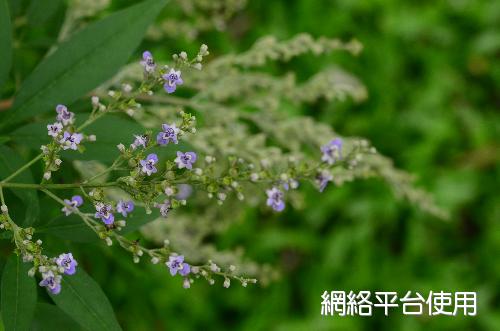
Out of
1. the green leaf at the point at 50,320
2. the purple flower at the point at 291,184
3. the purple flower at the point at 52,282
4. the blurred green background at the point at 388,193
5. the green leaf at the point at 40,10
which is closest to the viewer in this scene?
the purple flower at the point at 52,282

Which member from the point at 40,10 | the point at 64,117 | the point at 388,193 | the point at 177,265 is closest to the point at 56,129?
the point at 64,117

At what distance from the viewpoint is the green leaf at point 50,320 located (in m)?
1.13

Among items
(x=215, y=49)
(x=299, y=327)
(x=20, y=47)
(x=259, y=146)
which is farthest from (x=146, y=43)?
(x=299, y=327)

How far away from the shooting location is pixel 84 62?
123cm

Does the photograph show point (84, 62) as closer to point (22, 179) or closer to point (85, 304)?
point (22, 179)

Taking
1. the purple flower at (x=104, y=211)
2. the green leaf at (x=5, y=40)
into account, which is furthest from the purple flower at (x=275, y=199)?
the green leaf at (x=5, y=40)

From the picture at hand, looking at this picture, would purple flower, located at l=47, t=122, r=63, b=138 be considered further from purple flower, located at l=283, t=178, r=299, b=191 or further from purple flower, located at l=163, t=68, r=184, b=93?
purple flower, located at l=283, t=178, r=299, b=191

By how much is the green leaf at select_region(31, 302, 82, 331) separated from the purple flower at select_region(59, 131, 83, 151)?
363 mm

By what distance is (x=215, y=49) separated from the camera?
3.25 m

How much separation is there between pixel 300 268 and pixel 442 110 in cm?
107

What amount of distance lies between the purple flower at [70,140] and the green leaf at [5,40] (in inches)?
13.6

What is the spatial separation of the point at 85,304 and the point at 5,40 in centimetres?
49

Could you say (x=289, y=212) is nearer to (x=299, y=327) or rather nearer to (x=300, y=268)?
(x=300, y=268)

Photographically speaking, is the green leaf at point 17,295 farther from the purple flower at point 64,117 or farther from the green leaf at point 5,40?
the green leaf at point 5,40
